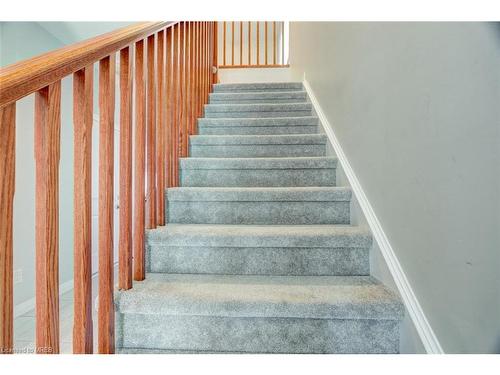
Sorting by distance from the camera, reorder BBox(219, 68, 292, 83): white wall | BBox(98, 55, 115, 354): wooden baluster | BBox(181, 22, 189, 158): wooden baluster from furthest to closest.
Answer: BBox(219, 68, 292, 83): white wall < BBox(181, 22, 189, 158): wooden baluster < BBox(98, 55, 115, 354): wooden baluster

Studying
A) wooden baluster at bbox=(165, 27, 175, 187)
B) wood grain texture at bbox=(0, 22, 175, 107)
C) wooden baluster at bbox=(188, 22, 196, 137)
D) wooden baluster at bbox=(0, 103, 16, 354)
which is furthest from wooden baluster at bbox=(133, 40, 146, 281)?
wooden baluster at bbox=(188, 22, 196, 137)

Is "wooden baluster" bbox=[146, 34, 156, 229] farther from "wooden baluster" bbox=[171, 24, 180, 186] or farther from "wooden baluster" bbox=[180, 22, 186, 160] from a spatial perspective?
"wooden baluster" bbox=[180, 22, 186, 160]

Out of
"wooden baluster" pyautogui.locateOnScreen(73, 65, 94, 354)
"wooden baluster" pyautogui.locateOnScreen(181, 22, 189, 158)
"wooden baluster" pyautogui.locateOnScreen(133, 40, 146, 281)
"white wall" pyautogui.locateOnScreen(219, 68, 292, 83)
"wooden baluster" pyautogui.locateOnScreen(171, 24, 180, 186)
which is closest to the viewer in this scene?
"wooden baluster" pyautogui.locateOnScreen(73, 65, 94, 354)

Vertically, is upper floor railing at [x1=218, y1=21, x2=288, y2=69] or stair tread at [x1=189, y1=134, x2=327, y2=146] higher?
upper floor railing at [x1=218, y1=21, x2=288, y2=69]

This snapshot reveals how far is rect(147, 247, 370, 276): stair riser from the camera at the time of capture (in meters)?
1.14

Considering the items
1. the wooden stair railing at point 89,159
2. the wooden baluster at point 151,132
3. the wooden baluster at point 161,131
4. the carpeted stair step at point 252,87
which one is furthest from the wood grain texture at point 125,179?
the carpeted stair step at point 252,87

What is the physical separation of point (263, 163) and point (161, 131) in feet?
1.85

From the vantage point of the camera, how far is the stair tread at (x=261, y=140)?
5.98 ft

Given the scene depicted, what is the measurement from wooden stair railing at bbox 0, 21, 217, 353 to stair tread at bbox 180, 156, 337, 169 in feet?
0.44

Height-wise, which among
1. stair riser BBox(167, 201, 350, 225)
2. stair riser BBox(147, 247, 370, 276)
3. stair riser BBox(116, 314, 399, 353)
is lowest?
stair riser BBox(116, 314, 399, 353)

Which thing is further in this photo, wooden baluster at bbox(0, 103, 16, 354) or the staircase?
the staircase
